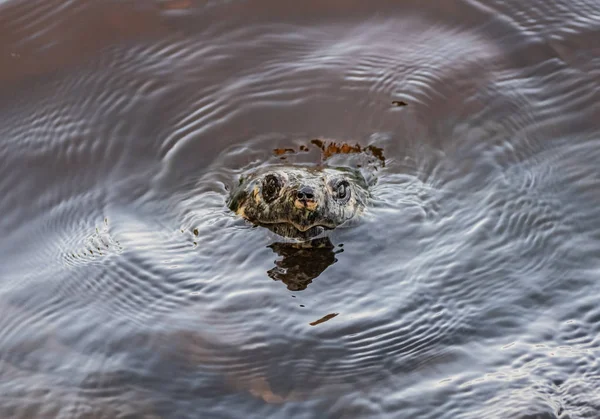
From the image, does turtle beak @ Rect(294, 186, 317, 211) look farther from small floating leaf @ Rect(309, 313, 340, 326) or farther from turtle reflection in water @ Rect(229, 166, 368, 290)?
small floating leaf @ Rect(309, 313, 340, 326)

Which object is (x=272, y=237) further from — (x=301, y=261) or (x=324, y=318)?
(x=324, y=318)

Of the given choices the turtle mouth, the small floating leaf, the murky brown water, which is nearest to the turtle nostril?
the turtle mouth

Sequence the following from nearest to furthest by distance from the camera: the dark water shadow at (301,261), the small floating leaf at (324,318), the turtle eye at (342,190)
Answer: the small floating leaf at (324,318) < the dark water shadow at (301,261) < the turtle eye at (342,190)

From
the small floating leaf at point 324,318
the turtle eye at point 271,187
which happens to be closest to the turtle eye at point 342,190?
the turtle eye at point 271,187

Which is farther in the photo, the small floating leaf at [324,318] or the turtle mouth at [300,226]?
the turtle mouth at [300,226]

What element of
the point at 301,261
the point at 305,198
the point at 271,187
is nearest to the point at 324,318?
the point at 301,261

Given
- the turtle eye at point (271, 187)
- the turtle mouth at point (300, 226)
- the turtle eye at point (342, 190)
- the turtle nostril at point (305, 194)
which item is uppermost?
the turtle nostril at point (305, 194)

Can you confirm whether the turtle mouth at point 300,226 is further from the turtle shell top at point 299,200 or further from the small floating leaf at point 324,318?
the small floating leaf at point 324,318
